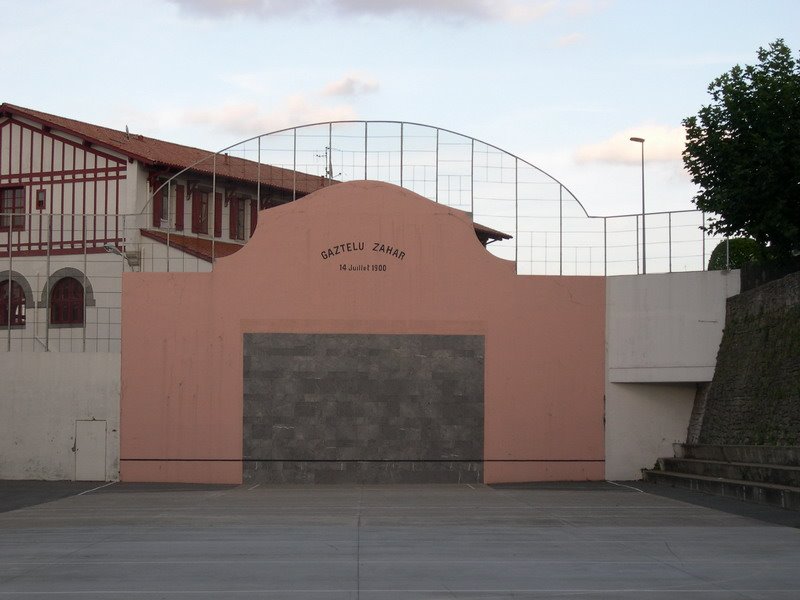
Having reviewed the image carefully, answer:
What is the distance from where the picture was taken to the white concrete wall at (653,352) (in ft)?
99.5

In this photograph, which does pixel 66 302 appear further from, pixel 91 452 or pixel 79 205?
pixel 91 452

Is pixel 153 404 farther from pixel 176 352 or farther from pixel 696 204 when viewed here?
pixel 696 204

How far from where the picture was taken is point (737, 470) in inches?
987

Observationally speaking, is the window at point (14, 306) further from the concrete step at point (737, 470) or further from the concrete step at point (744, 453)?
the concrete step at point (744, 453)

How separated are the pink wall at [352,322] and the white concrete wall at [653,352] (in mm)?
565

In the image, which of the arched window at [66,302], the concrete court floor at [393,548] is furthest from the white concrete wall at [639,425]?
the arched window at [66,302]

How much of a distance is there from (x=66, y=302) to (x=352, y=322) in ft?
50.5

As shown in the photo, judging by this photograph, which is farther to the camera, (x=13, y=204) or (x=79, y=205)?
(x=13, y=204)

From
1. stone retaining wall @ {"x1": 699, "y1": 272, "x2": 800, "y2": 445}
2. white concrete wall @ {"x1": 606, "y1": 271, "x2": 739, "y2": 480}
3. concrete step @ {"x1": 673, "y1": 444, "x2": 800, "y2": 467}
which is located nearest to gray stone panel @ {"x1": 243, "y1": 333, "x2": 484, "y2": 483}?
white concrete wall @ {"x1": 606, "y1": 271, "x2": 739, "y2": 480}

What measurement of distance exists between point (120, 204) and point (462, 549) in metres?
29.2

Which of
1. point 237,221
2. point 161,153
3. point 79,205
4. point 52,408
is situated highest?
point 161,153

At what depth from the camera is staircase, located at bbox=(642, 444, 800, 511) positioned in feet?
72.7

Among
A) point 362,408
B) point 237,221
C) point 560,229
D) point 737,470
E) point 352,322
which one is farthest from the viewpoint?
point 237,221

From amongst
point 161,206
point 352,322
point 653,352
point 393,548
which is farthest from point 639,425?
point 161,206
